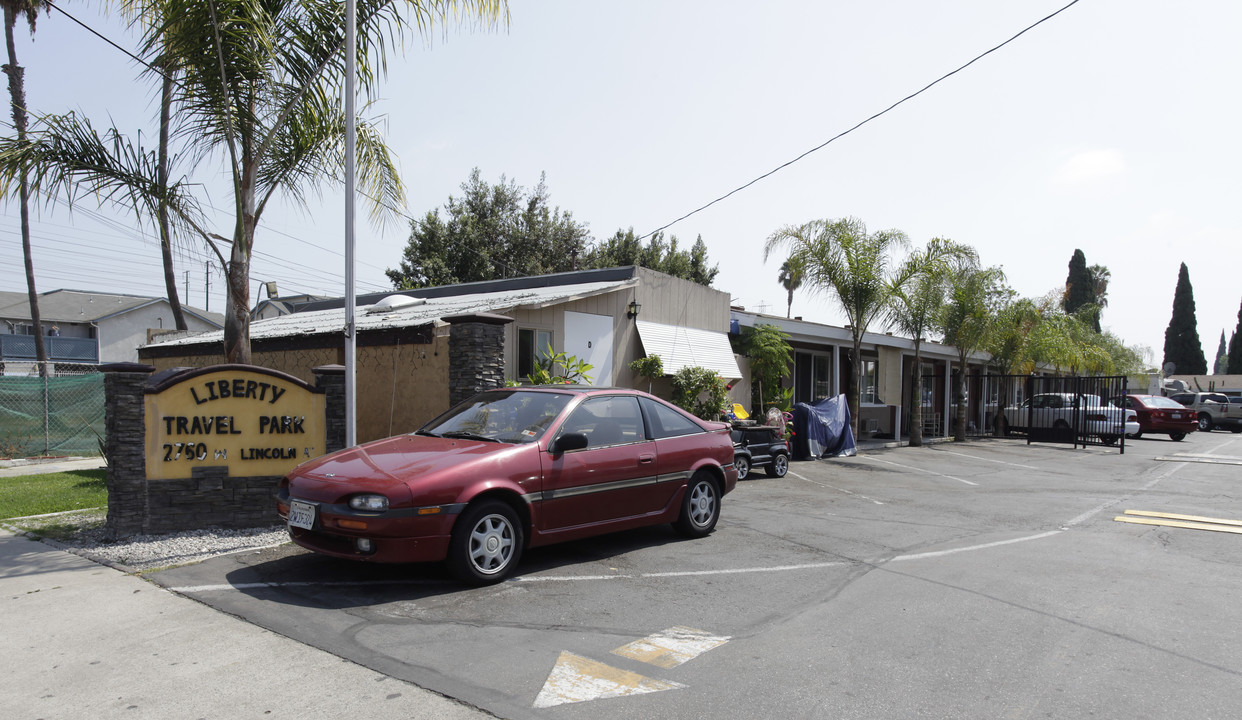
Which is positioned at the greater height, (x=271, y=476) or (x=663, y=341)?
(x=663, y=341)

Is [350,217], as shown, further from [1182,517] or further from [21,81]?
[21,81]

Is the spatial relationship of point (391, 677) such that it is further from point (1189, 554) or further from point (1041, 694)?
point (1189, 554)

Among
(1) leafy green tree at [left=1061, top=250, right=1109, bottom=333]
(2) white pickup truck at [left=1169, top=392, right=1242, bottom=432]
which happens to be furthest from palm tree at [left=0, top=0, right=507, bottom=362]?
(1) leafy green tree at [left=1061, top=250, right=1109, bottom=333]

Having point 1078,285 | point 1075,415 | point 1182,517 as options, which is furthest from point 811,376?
point 1078,285

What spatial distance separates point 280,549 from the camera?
6.71 meters

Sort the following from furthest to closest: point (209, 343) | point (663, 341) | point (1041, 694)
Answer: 1. point (209, 343)
2. point (663, 341)
3. point (1041, 694)

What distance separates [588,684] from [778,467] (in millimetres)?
9856

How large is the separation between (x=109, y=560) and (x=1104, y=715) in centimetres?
719

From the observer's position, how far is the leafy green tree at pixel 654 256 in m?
32.4

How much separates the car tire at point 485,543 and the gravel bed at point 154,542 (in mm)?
2418

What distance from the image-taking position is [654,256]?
33.7 metres

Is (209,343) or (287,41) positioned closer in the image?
(287,41)

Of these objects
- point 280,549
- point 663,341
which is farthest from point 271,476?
point 663,341

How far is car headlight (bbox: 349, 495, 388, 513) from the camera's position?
17.4ft
